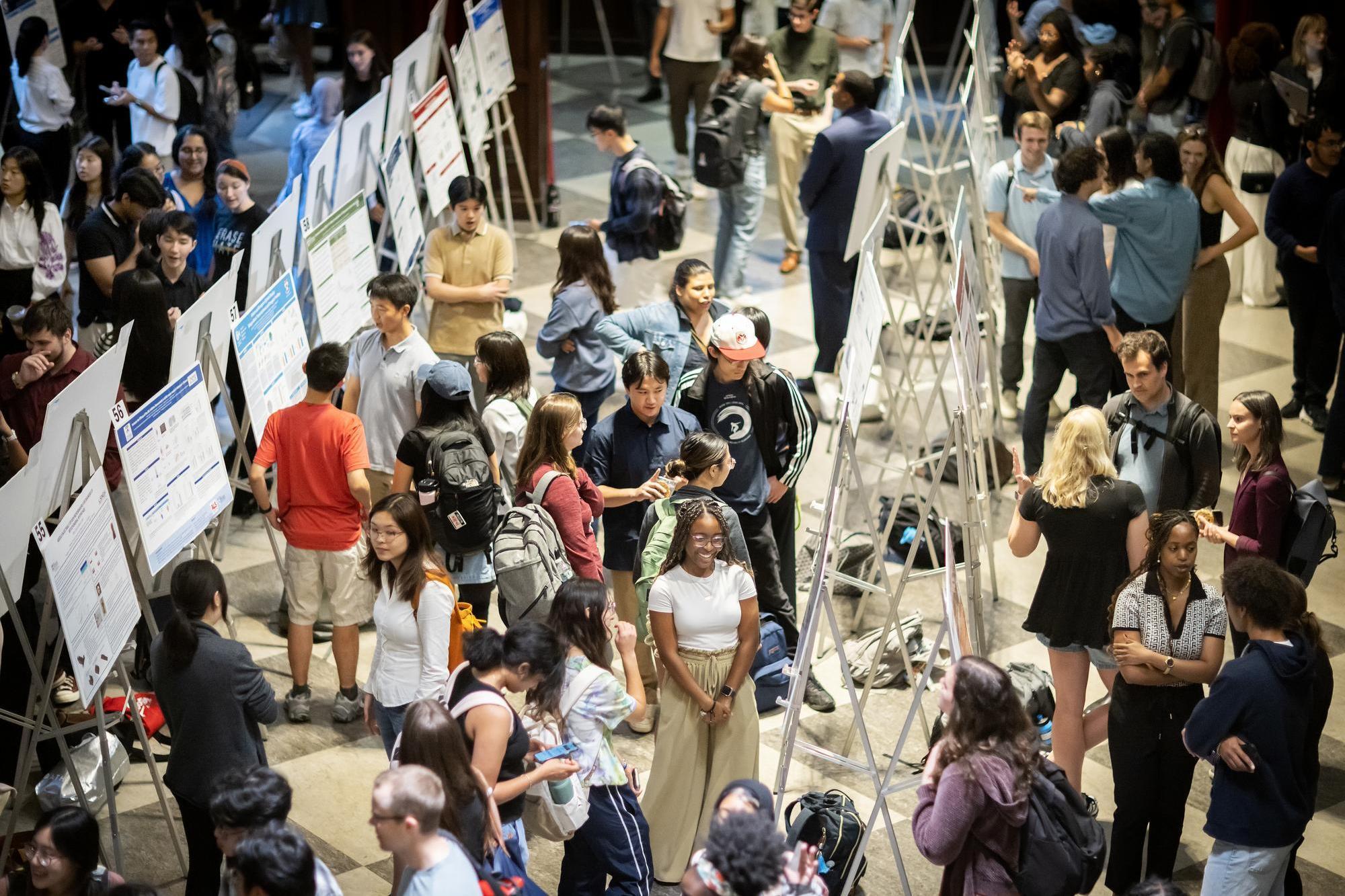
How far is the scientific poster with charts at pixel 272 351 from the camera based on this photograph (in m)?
6.74

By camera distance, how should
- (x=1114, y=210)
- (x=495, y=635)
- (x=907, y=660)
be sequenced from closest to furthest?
1. (x=495, y=635)
2. (x=907, y=660)
3. (x=1114, y=210)

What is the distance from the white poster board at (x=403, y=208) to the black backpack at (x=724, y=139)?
1892mm

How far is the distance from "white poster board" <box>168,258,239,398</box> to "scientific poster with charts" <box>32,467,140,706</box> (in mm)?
1232

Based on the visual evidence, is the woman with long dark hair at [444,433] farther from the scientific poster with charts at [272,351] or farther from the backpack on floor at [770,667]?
the backpack on floor at [770,667]

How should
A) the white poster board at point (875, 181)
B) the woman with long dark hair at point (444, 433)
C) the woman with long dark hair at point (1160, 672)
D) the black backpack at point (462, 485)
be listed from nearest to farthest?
1. the woman with long dark hair at point (1160, 672)
2. the black backpack at point (462, 485)
3. the woman with long dark hair at point (444, 433)
4. the white poster board at point (875, 181)

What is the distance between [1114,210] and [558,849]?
4069mm

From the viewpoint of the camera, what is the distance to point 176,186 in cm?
889

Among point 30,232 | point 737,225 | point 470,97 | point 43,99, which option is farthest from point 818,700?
point 43,99

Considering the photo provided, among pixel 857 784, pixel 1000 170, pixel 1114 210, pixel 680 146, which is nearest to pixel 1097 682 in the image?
pixel 857 784

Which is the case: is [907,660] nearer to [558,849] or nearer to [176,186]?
[558,849]

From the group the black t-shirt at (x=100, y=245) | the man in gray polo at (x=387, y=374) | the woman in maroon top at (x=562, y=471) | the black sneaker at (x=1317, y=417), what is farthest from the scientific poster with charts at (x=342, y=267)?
the black sneaker at (x=1317, y=417)

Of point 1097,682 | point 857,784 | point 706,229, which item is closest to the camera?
point 857,784

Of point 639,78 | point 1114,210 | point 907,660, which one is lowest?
point 639,78

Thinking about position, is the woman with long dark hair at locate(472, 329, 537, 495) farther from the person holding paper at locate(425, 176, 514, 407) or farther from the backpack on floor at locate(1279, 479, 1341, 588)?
the backpack on floor at locate(1279, 479, 1341, 588)
